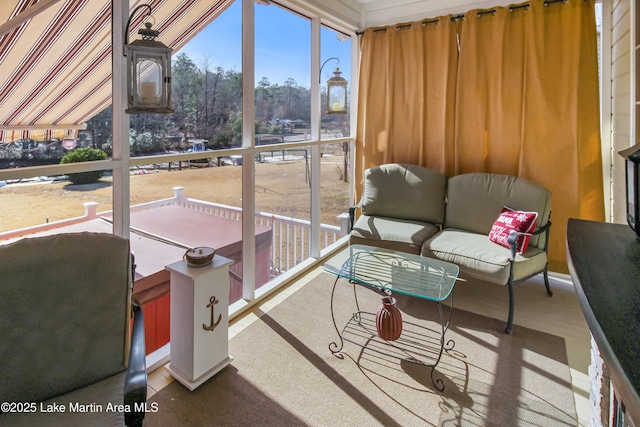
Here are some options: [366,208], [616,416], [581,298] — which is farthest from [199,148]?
[616,416]

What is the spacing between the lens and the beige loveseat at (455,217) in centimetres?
274

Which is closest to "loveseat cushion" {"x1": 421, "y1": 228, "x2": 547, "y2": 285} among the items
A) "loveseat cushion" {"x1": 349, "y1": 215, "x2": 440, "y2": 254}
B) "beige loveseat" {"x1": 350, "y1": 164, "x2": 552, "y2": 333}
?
"beige loveseat" {"x1": 350, "y1": 164, "x2": 552, "y2": 333}

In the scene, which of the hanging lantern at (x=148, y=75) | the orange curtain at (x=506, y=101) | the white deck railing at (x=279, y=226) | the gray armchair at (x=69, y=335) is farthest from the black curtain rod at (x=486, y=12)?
the gray armchair at (x=69, y=335)

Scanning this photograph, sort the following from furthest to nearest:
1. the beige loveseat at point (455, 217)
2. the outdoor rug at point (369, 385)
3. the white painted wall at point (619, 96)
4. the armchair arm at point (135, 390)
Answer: the beige loveseat at point (455, 217), the white painted wall at point (619, 96), the outdoor rug at point (369, 385), the armchair arm at point (135, 390)

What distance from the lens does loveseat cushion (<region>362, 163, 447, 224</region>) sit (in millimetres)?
3617

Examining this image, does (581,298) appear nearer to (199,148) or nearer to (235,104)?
(199,148)

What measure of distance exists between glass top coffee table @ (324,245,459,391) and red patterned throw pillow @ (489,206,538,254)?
624 millimetres

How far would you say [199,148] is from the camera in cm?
250

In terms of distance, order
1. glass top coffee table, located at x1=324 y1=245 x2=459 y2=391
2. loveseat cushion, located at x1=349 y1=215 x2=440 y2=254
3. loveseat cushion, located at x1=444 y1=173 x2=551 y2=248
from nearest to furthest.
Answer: glass top coffee table, located at x1=324 y1=245 x2=459 y2=391 → loveseat cushion, located at x1=444 y1=173 x2=551 y2=248 → loveseat cushion, located at x1=349 y1=215 x2=440 y2=254

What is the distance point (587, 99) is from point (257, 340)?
3338 millimetres

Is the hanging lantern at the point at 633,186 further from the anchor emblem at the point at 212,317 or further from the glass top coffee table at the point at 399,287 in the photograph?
the anchor emblem at the point at 212,317

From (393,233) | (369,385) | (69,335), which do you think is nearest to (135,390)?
(69,335)

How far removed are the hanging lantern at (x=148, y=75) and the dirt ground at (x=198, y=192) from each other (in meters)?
0.52

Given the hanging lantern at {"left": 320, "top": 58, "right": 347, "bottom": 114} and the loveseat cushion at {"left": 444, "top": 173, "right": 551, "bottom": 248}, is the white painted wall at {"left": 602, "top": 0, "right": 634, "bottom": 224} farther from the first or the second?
the hanging lantern at {"left": 320, "top": 58, "right": 347, "bottom": 114}
